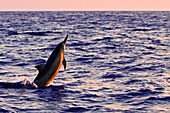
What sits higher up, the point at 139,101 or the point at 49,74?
the point at 49,74

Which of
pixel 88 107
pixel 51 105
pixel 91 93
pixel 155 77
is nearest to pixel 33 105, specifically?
pixel 51 105

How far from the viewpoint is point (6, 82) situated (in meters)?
16.8

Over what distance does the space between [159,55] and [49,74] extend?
48.2ft

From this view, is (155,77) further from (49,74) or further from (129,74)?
(49,74)

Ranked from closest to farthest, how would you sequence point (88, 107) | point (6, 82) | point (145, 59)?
point (88, 107) < point (6, 82) < point (145, 59)

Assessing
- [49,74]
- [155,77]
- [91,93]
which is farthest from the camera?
[155,77]

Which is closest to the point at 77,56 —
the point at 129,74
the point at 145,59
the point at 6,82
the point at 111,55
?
the point at 111,55

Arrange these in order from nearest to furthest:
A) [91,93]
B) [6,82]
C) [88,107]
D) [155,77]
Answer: [88,107], [91,93], [6,82], [155,77]

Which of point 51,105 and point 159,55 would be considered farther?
point 159,55

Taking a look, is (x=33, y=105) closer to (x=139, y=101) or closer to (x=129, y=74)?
(x=139, y=101)

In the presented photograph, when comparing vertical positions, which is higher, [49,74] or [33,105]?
A: [49,74]

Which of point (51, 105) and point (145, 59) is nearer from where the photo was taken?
point (51, 105)

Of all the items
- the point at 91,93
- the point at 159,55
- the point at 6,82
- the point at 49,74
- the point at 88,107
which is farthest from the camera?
the point at 159,55

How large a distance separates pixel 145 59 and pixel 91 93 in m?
11.0
